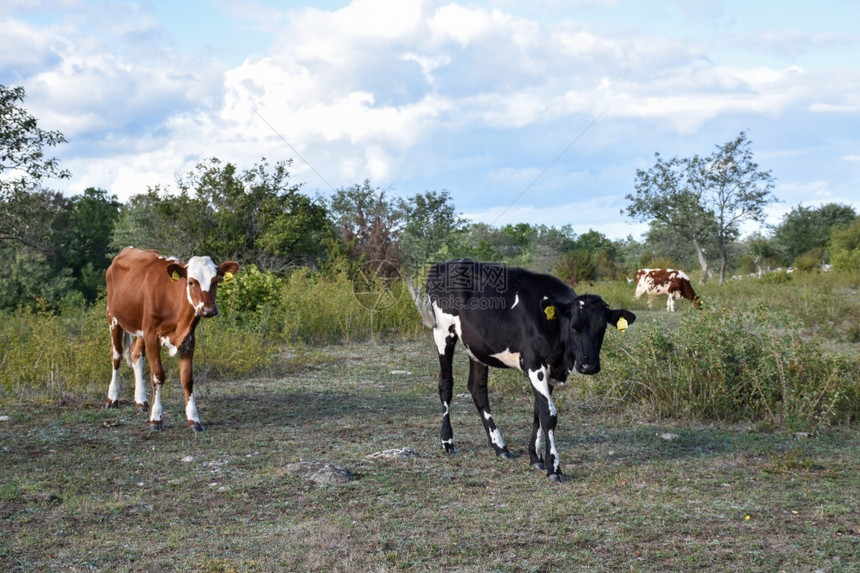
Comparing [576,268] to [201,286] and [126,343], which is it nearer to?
[126,343]

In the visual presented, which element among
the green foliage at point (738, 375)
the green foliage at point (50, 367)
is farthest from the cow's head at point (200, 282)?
the green foliage at point (738, 375)

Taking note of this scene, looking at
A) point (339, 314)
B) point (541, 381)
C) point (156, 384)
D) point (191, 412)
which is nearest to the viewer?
point (541, 381)

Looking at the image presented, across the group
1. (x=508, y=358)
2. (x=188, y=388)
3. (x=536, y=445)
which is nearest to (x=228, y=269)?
(x=188, y=388)

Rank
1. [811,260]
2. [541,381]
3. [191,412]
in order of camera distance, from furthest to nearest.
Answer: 1. [811,260]
2. [191,412]
3. [541,381]

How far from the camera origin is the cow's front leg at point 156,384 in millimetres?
8289

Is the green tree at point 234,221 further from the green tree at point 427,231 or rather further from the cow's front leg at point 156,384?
the cow's front leg at point 156,384

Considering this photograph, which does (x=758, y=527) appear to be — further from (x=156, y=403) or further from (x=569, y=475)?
(x=156, y=403)

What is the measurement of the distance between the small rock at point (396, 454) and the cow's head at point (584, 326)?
5.45 ft

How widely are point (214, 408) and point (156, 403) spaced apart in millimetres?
1141

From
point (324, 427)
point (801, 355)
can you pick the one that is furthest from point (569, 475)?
point (801, 355)

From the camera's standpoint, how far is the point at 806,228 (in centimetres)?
5747

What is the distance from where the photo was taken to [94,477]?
6559 mm

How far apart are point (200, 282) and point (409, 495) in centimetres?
358

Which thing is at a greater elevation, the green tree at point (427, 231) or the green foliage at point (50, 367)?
the green tree at point (427, 231)
